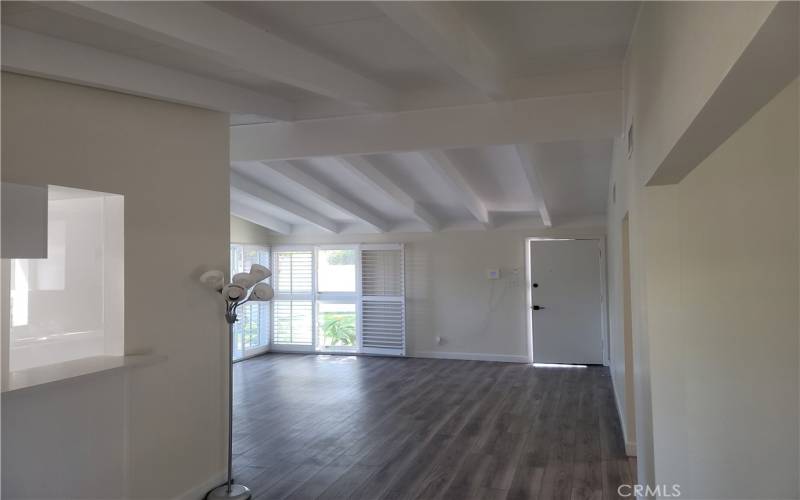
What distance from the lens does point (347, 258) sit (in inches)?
377

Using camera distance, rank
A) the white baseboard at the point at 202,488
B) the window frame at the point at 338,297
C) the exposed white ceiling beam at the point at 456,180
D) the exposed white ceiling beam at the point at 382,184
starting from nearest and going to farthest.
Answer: the white baseboard at the point at 202,488 < the exposed white ceiling beam at the point at 456,180 < the exposed white ceiling beam at the point at 382,184 < the window frame at the point at 338,297

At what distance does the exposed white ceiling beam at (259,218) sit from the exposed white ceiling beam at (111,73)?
4643 mm

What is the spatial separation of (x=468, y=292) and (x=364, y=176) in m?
3.58

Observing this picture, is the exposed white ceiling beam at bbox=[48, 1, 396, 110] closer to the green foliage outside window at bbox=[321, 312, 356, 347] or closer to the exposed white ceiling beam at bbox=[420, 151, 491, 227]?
the exposed white ceiling beam at bbox=[420, 151, 491, 227]

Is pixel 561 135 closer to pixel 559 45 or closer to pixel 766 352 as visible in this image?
pixel 559 45

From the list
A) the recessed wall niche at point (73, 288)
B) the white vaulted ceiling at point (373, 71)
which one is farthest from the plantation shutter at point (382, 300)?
the recessed wall niche at point (73, 288)

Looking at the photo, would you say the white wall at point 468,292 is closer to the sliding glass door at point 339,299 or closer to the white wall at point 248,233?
the sliding glass door at point 339,299

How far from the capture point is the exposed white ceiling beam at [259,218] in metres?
8.45

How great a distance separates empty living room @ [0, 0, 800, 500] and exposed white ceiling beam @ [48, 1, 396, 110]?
0.05 feet

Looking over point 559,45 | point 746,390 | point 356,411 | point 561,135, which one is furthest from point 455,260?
point 746,390

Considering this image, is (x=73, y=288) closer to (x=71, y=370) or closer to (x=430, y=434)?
(x=71, y=370)

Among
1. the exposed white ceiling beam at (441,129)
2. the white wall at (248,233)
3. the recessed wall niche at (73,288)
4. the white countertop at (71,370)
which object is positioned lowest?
the white countertop at (71,370)

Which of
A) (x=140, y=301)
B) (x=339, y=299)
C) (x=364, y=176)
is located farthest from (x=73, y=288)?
(x=339, y=299)

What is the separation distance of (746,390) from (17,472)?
3.44 metres
